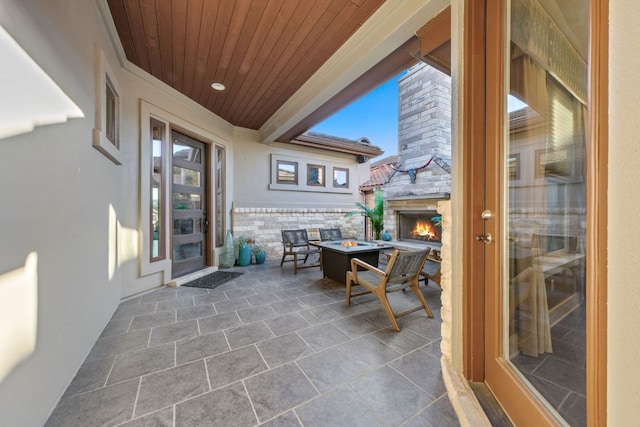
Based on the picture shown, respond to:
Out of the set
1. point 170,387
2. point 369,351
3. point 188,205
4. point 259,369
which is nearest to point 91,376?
point 170,387

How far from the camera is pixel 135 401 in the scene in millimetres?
1421

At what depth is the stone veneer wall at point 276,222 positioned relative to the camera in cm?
523

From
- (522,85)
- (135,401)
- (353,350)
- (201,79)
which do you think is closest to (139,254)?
(135,401)

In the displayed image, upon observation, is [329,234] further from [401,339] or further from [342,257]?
[401,339]

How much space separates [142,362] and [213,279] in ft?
7.12

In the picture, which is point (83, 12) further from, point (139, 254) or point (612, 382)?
point (612, 382)

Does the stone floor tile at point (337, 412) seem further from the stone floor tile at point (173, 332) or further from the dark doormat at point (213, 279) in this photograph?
the dark doormat at point (213, 279)

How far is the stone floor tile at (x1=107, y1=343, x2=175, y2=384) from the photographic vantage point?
1653mm

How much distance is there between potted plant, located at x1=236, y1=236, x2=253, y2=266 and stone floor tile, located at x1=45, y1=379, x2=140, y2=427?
131 inches

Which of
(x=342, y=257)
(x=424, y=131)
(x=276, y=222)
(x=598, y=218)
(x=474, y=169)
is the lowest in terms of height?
(x=342, y=257)

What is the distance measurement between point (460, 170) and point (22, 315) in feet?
7.76

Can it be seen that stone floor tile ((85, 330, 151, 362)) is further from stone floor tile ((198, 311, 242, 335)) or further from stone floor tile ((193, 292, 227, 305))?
stone floor tile ((193, 292, 227, 305))

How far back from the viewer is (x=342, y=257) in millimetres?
3686

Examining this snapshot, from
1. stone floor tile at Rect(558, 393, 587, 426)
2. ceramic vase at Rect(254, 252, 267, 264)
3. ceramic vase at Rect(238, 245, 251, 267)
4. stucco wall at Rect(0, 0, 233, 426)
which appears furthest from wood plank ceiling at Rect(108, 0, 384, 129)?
ceramic vase at Rect(254, 252, 267, 264)
